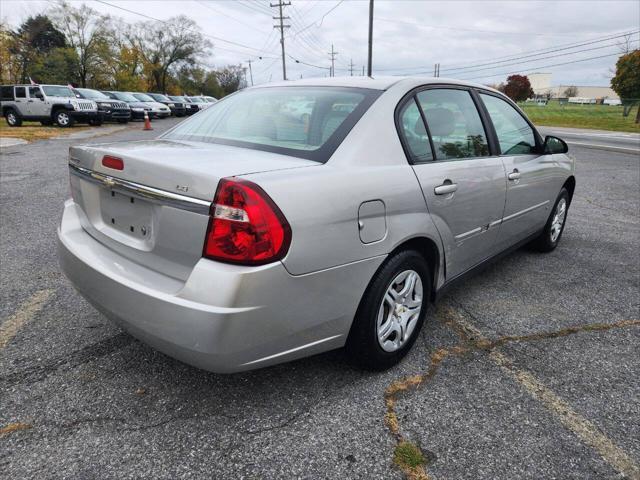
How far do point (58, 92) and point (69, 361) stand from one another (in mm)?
21768

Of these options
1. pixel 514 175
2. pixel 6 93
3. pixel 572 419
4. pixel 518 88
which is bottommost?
pixel 572 419

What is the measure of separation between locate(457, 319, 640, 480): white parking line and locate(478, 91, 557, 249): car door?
1.18 m

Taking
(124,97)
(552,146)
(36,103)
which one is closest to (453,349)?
(552,146)

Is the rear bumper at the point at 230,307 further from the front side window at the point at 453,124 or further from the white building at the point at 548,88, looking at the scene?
the white building at the point at 548,88

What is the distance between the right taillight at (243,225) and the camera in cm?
178

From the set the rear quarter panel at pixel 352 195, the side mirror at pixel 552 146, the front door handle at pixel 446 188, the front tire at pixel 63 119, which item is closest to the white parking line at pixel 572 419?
the rear quarter panel at pixel 352 195

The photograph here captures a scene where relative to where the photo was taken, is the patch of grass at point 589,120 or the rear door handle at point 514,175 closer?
Result: the rear door handle at point 514,175

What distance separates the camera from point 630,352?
281 cm

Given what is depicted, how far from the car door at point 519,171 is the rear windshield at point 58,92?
21.7m

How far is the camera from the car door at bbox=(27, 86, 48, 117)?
20078mm

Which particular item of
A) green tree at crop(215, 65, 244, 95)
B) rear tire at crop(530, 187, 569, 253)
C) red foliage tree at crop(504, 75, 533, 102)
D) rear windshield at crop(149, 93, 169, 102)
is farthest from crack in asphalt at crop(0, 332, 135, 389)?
red foliage tree at crop(504, 75, 533, 102)

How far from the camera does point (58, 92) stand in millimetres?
20438

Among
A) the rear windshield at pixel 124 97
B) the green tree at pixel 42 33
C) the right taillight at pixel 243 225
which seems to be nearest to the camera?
the right taillight at pixel 243 225

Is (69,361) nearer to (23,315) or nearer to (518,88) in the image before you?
(23,315)
